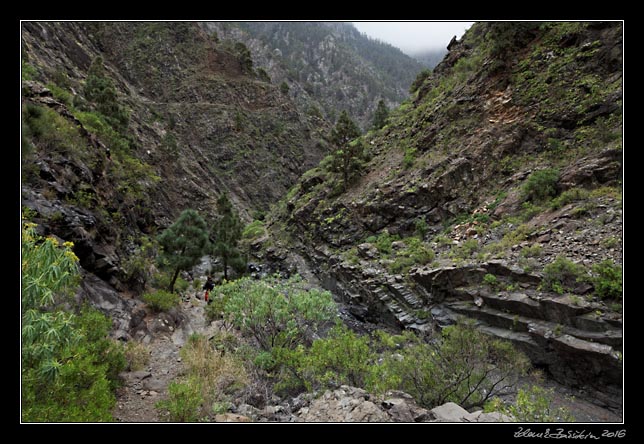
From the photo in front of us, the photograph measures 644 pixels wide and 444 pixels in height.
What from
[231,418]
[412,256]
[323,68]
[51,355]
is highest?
[323,68]

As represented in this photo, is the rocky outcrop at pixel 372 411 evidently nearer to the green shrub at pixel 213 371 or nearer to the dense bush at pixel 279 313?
the green shrub at pixel 213 371

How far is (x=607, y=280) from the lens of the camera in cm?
879

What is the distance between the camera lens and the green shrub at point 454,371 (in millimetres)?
7270

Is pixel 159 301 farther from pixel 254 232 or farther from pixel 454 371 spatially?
pixel 254 232

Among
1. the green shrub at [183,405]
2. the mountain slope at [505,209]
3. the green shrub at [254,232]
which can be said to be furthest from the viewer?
the green shrub at [254,232]

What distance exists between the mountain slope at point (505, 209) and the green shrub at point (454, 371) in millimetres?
2084

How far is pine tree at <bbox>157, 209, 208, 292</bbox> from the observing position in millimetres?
16797

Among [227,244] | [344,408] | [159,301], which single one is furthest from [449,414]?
[227,244]

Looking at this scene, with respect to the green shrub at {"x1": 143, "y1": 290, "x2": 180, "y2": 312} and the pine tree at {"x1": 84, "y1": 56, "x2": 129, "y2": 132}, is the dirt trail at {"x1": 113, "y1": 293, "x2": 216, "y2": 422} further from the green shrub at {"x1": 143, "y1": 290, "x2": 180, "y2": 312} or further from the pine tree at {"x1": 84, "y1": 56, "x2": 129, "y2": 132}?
the pine tree at {"x1": 84, "y1": 56, "x2": 129, "y2": 132}

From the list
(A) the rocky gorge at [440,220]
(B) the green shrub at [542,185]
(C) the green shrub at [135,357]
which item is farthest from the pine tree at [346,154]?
(C) the green shrub at [135,357]

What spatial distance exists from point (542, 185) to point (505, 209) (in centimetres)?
171

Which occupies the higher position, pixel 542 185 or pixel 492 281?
pixel 542 185
